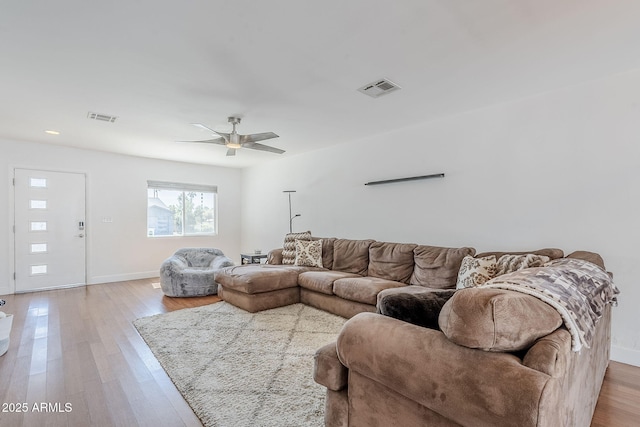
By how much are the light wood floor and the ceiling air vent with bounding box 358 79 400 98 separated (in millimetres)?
2847

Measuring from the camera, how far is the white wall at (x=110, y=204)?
4777mm

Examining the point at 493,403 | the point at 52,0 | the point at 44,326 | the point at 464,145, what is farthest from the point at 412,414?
the point at 44,326

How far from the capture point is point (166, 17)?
1852 mm

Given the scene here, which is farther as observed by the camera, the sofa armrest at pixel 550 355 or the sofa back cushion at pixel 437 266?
the sofa back cushion at pixel 437 266

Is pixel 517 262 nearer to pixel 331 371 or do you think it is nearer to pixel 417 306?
pixel 417 306

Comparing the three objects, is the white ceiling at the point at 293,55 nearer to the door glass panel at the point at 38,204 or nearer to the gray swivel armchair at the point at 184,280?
the door glass panel at the point at 38,204

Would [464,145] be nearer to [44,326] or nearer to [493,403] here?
[493,403]

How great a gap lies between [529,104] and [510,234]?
1.35 metres

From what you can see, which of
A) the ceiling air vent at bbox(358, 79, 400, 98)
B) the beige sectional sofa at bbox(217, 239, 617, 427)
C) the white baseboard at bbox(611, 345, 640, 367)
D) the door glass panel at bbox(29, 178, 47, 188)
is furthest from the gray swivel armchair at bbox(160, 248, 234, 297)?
the white baseboard at bbox(611, 345, 640, 367)

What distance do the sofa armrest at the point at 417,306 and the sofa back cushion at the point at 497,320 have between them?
0.92 feet

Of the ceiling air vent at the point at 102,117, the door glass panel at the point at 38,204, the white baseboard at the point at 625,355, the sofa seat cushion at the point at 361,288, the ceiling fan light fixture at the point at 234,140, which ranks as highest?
the ceiling air vent at the point at 102,117

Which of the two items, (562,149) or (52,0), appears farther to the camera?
(562,149)

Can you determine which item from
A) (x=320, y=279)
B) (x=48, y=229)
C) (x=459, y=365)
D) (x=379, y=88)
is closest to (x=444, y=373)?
(x=459, y=365)

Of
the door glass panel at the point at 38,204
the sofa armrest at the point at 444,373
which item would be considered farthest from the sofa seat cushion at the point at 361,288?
the door glass panel at the point at 38,204
